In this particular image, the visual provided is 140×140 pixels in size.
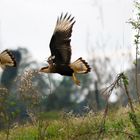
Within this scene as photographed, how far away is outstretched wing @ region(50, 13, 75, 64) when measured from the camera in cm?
948

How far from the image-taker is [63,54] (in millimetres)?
9594

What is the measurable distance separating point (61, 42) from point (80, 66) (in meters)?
0.54

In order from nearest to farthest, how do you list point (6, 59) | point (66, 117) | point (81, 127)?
1. point (66, 117)
2. point (6, 59)
3. point (81, 127)

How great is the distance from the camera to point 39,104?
828 cm

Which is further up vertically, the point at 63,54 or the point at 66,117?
the point at 63,54

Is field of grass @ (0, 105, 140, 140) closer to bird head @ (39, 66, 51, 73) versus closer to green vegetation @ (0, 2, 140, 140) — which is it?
green vegetation @ (0, 2, 140, 140)

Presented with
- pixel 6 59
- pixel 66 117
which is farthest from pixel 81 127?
pixel 6 59

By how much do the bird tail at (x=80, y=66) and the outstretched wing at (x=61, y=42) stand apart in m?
0.16

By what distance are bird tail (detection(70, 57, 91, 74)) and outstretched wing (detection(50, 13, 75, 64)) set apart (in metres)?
0.16

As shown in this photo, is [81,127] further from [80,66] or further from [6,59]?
[6,59]

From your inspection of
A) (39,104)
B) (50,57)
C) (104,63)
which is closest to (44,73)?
(50,57)

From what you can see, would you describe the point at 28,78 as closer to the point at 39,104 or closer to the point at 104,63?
the point at 39,104

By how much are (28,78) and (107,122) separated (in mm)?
2676

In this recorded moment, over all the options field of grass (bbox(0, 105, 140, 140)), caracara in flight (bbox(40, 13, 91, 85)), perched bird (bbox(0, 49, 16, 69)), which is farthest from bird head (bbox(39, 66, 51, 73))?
field of grass (bbox(0, 105, 140, 140))
